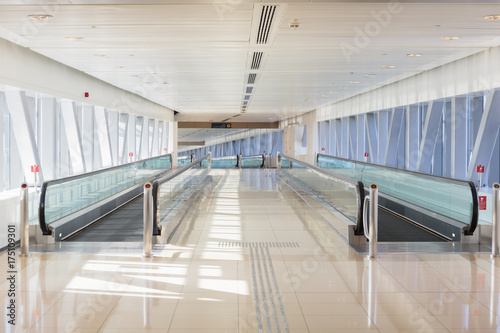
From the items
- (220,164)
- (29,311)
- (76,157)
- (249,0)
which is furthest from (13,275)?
(220,164)

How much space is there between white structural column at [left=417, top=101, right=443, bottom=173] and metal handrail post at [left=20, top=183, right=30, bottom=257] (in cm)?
1157

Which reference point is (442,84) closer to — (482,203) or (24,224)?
(482,203)

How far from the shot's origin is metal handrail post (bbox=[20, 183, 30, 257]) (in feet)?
22.5

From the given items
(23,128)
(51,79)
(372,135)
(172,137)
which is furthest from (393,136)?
(172,137)

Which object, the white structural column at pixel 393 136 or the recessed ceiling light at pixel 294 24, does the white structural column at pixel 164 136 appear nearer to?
the white structural column at pixel 393 136

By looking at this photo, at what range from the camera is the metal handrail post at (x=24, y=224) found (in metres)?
6.87

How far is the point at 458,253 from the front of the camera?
704cm

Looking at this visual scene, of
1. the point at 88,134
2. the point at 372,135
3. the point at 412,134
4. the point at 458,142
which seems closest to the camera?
the point at 458,142

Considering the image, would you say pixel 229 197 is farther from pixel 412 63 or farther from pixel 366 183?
pixel 412 63

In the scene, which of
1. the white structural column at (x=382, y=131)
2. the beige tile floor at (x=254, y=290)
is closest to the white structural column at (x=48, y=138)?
the beige tile floor at (x=254, y=290)

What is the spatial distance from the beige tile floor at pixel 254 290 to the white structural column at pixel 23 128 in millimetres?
6180

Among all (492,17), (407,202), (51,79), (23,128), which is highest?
A: (492,17)

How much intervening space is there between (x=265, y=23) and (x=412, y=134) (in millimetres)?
10914

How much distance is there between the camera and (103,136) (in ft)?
A: 66.8
